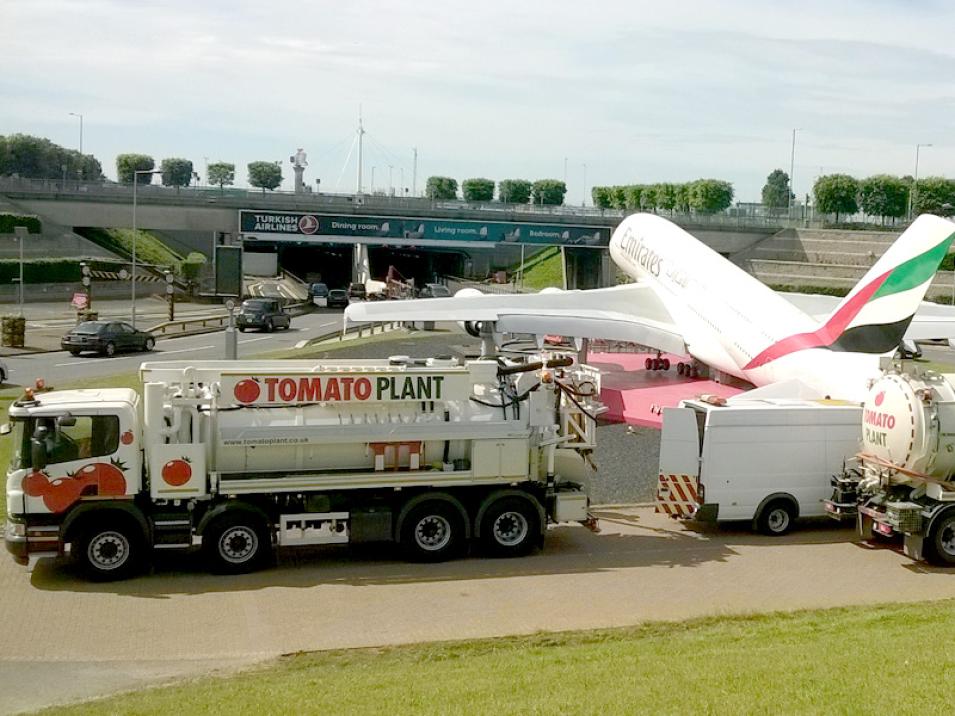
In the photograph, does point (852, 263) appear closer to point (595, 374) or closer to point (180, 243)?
point (180, 243)

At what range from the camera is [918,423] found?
17703mm

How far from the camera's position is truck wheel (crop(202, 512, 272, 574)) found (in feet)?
55.0

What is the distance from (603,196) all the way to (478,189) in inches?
609

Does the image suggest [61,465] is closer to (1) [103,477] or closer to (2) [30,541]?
(1) [103,477]

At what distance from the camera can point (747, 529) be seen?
20.8 metres

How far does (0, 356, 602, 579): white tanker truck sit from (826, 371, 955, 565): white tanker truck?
15.6 ft

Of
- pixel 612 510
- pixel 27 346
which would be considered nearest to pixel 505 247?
pixel 27 346

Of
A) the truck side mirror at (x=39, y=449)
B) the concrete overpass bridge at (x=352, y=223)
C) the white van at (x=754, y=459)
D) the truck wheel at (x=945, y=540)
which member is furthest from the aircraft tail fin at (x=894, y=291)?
the concrete overpass bridge at (x=352, y=223)

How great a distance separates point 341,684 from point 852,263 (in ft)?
268

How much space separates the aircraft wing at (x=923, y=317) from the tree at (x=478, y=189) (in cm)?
8972

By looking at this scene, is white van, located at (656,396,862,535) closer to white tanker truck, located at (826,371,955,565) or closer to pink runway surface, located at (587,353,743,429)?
white tanker truck, located at (826,371,955,565)

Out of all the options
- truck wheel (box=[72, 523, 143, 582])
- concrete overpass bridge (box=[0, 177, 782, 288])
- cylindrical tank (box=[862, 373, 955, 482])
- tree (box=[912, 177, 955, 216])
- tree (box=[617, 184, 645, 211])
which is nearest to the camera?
truck wheel (box=[72, 523, 143, 582])

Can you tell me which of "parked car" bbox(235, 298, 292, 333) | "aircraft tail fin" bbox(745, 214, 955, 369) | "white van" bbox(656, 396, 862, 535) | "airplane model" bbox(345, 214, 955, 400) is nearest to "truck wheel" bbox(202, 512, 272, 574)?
"white van" bbox(656, 396, 862, 535)

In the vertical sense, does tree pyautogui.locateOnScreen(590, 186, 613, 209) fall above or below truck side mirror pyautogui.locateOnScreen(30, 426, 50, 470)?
above
